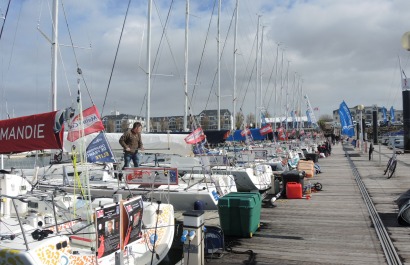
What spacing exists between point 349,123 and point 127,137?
83.1ft

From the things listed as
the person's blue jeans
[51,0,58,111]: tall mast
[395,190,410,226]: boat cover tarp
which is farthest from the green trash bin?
[51,0,58,111]: tall mast

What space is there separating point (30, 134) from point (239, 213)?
4304 millimetres

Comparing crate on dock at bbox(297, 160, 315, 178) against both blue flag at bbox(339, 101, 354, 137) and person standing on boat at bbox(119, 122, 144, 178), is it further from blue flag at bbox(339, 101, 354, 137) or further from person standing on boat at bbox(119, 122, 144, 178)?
blue flag at bbox(339, 101, 354, 137)

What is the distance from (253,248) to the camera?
735 cm

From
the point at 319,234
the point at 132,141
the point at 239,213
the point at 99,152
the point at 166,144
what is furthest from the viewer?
the point at 166,144

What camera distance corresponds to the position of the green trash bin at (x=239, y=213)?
7574 mm

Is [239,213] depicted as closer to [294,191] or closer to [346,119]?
[294,191]

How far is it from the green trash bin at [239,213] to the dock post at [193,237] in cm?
165

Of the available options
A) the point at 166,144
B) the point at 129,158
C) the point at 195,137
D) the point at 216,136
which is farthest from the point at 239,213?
the point at 216,136

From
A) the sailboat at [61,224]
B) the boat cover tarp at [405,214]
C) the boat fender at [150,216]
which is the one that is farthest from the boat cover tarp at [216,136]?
the boat fender at [150,216]

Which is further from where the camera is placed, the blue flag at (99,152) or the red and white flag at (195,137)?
the red and white flag at (195,137)

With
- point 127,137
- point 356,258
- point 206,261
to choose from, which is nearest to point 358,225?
point 356,258

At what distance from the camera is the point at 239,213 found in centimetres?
772

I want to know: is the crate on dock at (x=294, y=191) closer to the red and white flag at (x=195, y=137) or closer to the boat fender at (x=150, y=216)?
the red and white flag at (x=195, y=137)
